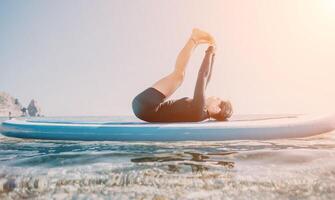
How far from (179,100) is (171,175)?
331 centimetres

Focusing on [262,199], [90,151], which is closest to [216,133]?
[90,151]

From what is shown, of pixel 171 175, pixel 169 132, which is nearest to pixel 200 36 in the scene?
pixel 169 132

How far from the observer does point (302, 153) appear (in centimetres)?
339

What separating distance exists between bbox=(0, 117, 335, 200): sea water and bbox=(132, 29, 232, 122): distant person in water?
6.60 ft

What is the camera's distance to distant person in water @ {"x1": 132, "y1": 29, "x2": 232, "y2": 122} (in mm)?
5471

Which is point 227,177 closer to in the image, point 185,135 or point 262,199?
point 262,199

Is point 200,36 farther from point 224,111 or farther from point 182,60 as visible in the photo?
point 224,111

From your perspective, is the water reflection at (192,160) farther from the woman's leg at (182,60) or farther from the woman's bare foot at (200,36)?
the woman's bare foot at (200,36)

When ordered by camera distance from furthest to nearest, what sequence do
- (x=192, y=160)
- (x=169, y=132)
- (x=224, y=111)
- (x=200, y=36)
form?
(x=224, y=111), (x=200, y=36), (x=169, y=132), (x=192, y=160)

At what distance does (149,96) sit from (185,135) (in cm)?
147

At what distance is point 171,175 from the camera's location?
96.8 inches

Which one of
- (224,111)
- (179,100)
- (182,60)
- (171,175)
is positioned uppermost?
(182,60)

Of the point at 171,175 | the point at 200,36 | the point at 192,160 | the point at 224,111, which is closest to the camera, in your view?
the point at 171,175

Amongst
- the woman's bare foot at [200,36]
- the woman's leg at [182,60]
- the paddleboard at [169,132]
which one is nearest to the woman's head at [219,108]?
the woman's leg at [182,60]
